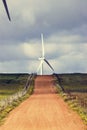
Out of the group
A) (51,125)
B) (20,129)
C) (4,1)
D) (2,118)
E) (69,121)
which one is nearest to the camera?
(4,1)

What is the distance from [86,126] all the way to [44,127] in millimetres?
3720

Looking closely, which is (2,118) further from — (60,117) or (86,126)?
(86,126)

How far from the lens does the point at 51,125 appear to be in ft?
154

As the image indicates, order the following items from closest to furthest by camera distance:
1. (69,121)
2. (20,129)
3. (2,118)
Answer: (20,129)
(69,121)
(2,118)

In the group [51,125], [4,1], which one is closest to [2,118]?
[51,125]

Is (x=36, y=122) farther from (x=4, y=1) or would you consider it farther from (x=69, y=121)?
(x=4, y=1)


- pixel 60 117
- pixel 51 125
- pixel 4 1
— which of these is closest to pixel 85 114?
pixel 60 117

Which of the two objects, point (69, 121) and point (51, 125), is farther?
point (69, 121)

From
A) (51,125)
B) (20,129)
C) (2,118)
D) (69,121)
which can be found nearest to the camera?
(20,129)

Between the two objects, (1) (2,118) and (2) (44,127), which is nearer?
(2) (44,127)

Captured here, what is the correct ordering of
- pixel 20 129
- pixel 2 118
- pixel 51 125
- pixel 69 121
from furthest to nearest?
pixel 2 118, pixel 69 121, pixel 51 125, pixel 20 129

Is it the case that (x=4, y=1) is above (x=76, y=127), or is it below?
above

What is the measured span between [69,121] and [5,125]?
692cm

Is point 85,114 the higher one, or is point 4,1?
point 4,1
